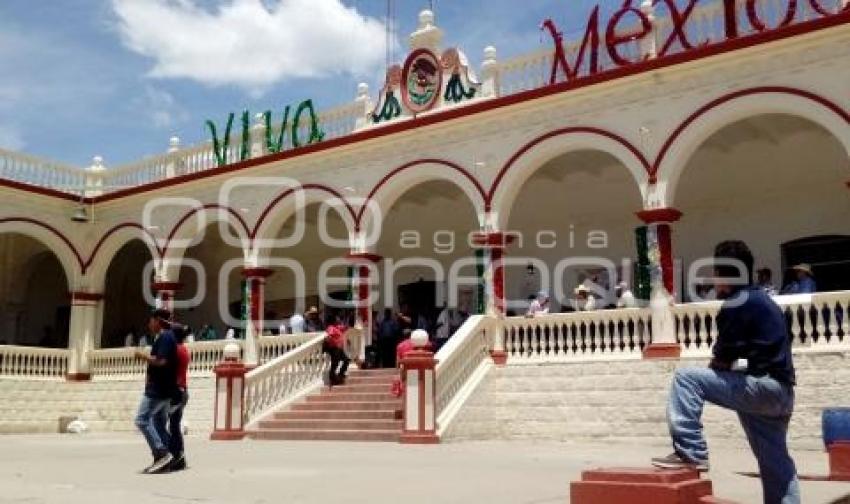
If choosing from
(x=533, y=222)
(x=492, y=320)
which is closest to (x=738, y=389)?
(x=492, y=320)

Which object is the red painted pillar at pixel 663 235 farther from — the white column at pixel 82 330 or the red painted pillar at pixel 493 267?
the white column at pixel 82 330

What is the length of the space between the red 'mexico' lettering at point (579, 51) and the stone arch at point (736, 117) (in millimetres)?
1913

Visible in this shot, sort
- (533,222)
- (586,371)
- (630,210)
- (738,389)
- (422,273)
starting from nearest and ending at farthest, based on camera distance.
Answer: (738,389), (586,371), (630,210), (533,222), (422,273)

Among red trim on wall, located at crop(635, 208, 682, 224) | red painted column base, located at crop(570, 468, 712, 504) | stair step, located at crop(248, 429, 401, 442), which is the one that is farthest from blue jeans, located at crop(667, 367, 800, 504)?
red trim on wall, located at crop(635, 208, 682, 224)

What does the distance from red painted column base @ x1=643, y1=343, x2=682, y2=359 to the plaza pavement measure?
1.43 m

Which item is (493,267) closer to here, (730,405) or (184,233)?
A: (184,233)

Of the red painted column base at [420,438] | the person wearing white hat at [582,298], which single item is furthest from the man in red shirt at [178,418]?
the person wearing white hat at [582,298]

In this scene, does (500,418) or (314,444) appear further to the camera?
(500,418)

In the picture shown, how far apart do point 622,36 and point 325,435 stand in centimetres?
765

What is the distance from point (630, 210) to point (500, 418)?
5.62 m

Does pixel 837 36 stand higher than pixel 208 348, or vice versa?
pixel 837 36

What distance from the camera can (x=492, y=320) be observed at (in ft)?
47.3

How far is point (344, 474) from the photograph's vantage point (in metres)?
7.66

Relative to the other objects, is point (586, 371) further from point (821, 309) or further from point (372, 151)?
point (372, 151)
